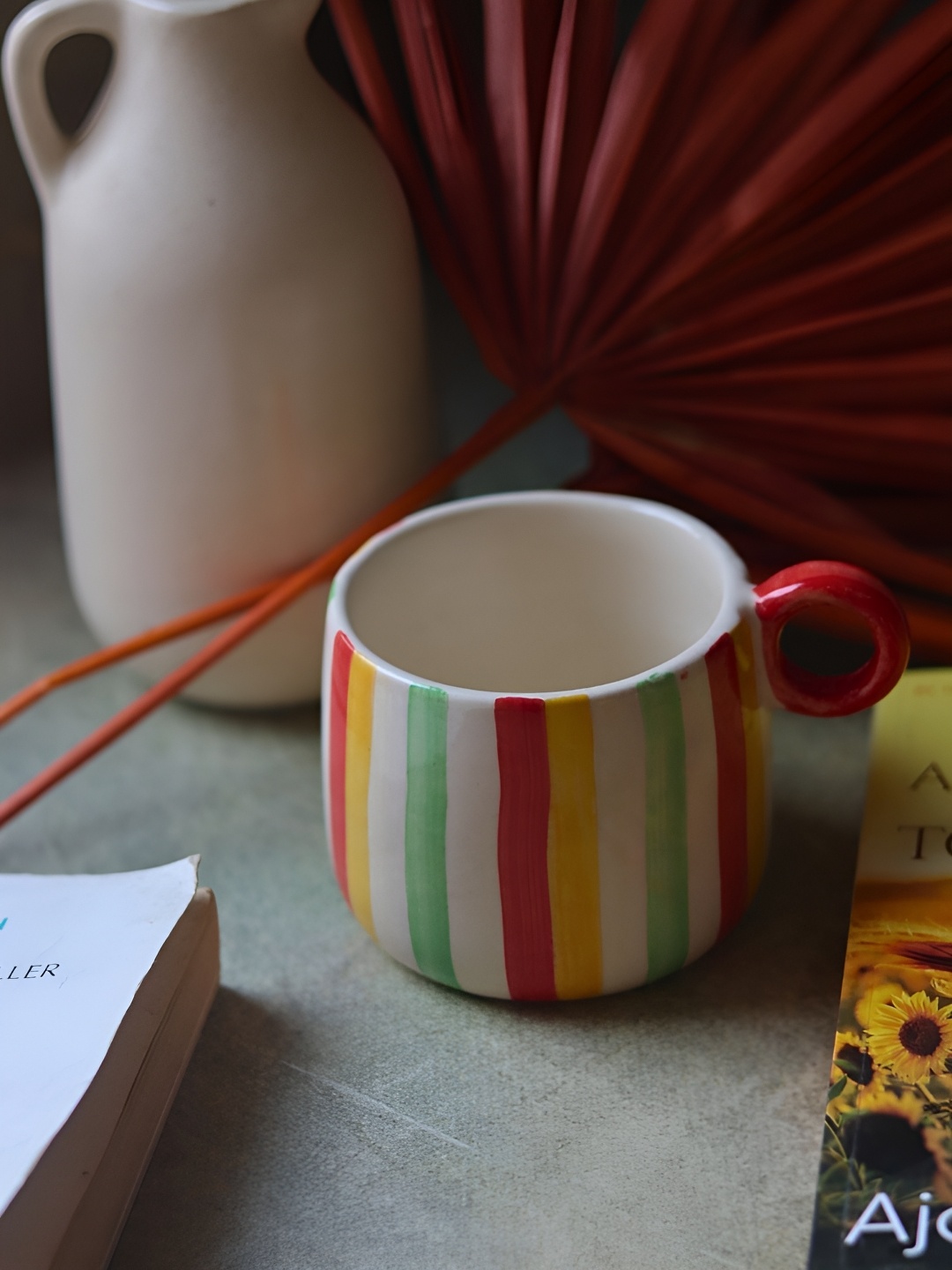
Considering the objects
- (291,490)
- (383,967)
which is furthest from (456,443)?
(383,967)

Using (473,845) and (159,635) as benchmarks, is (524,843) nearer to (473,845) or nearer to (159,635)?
(473,845)

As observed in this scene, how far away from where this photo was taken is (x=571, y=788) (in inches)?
16.7

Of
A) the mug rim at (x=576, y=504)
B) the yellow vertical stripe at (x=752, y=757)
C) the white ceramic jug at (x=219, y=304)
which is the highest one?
the white ceramic jug at (x=219, y=304)

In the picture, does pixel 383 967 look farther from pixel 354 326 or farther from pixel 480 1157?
pixel 354 326

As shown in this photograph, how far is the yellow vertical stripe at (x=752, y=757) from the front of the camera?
1.47 ft

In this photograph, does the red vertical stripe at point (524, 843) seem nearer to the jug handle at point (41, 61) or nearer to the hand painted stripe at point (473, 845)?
the hand painted stripe at point (473, 845)

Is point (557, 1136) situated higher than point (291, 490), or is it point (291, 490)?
point (291, 490)

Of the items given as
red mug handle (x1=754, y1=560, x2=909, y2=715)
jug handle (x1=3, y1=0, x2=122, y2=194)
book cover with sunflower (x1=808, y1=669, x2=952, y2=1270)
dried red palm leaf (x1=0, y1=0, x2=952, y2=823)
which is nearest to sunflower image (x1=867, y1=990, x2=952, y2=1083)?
book cover with sunflower (x1=808, y1=669, x2=952, y2=1270)

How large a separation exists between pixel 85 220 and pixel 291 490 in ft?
0.45

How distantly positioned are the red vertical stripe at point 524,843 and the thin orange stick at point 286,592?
0.19 metres

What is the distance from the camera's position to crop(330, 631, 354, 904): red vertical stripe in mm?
455

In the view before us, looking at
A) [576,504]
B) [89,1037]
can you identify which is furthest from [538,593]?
[89,1037]

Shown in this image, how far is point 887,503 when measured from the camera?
626 mm

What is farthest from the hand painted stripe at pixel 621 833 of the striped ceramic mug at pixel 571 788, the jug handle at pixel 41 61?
the jug handle at pixel 41 61
